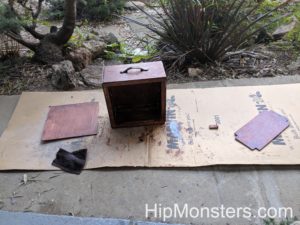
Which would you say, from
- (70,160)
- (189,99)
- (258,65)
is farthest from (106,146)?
(258,65)

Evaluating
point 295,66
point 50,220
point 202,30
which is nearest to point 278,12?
point 295,66

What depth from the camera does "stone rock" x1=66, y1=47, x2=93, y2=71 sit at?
2.32 meters

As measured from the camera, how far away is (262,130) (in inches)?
61.2

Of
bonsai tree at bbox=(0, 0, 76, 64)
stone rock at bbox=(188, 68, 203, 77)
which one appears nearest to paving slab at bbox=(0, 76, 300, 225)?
stone rock at bbox=(188, 68, 203, 77)

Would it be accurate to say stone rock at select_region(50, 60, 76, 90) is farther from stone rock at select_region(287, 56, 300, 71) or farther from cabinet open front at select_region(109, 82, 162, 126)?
stone rock at select_region(287, 56, 300, 71)

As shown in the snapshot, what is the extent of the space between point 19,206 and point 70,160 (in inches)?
11.9

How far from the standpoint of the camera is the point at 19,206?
128cm

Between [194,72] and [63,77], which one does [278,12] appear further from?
[63,77]

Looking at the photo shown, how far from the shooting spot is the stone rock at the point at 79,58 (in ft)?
7.61

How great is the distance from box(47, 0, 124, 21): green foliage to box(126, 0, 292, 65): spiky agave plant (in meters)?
1.75

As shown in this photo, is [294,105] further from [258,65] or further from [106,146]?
[106,146]

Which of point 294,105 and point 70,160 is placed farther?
point 294,105

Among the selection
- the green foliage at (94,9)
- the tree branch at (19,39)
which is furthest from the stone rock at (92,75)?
the green foliage at (94,9)

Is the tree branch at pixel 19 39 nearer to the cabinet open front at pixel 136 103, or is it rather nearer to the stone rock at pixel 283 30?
the cabinet open front at pixel 136 103
